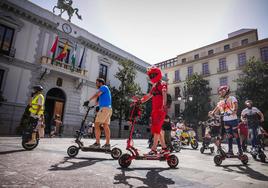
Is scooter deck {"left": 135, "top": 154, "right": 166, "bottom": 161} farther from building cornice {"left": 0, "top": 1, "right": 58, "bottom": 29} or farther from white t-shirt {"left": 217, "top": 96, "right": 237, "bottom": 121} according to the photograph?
building cornice {"left": 0, "top": 1, "right": 58, "bottom": 29}

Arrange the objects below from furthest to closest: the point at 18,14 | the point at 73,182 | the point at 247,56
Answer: the point at 247,56, the point at 18,14, the point at 73,182

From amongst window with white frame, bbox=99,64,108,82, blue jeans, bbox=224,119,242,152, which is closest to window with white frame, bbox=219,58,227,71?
window with white frame, bbox=99,64,108,82

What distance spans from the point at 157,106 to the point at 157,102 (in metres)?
0.09

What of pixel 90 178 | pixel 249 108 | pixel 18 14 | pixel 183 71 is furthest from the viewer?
pixel 183 71

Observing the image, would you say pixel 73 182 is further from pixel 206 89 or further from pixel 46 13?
pixel 206 89

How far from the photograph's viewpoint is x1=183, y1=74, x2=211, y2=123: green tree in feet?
88.8

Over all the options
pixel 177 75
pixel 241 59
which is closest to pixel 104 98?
pixel 241 59

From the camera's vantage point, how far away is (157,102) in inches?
146

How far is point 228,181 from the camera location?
2.64m

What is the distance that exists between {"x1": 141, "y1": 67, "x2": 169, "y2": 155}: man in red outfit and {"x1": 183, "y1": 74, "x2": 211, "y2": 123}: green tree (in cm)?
2453

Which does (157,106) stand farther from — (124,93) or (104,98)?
(124,93)

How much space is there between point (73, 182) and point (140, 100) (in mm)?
1852

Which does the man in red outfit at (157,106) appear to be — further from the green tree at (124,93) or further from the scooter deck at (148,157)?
the green tree at (124,93)

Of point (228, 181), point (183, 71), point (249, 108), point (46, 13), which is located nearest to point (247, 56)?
point (183, 71)
